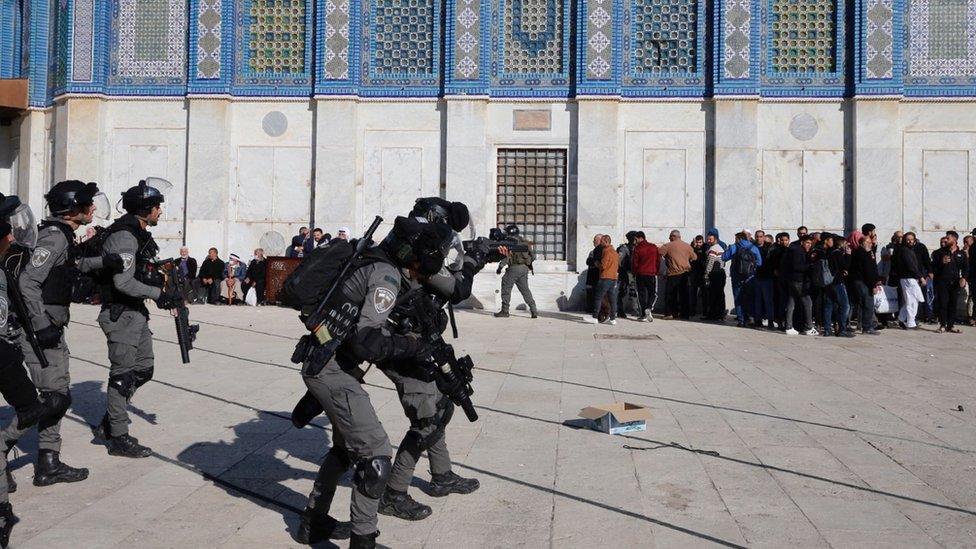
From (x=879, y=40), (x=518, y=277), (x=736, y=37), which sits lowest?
(x=518, y=277)

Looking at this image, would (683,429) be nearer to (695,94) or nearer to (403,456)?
(403,456)

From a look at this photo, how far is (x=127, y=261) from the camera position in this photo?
6242mm

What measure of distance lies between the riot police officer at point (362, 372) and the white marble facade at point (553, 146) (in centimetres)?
1433

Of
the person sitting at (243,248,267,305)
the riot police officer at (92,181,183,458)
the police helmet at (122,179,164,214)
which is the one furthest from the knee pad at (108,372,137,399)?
the person sitting at (243,248,267,305)

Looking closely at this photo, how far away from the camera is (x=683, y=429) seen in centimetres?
727

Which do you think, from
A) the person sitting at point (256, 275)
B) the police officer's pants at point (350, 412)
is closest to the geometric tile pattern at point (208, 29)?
the person sitting at point (256, 275)

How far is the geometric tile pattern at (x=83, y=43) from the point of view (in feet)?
66.8

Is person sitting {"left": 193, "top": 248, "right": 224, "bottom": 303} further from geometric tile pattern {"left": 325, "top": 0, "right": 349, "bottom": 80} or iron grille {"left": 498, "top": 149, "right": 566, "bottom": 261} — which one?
iron grille {"left": 498, "top": 149, "right": 566, "bottom": 261}

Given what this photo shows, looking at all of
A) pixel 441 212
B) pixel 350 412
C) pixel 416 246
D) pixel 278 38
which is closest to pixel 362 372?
pixel 350 412

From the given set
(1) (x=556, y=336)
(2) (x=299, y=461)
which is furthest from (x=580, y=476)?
(1) (x=556, y=336)

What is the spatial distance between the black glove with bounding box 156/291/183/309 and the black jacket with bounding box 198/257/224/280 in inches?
514

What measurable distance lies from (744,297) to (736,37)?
21.6ft

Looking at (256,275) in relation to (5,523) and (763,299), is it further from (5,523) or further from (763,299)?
(5,523)

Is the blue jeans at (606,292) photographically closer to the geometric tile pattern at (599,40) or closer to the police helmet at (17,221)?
the geometric tile pattern at (599,40)
